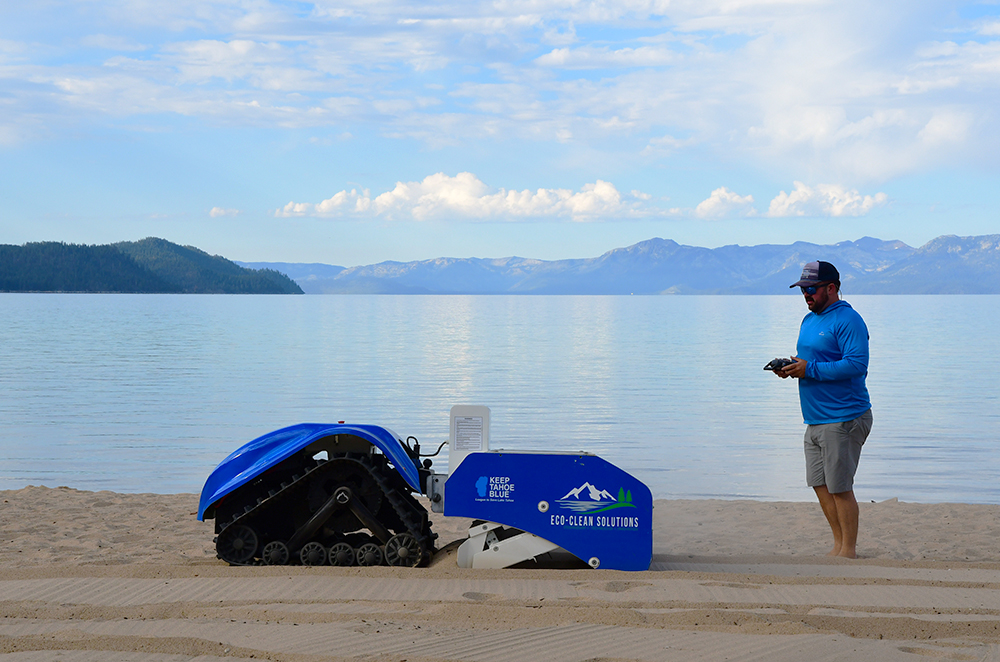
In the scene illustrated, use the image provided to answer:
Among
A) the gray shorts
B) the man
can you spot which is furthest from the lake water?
the gray shorts

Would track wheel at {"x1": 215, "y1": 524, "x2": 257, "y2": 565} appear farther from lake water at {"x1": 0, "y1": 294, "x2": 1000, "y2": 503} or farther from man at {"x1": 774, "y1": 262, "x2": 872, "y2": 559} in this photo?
lake water at {"x1": 0, "y1": 294, "x2": 1000, "y2": 503}

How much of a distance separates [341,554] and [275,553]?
428 mm

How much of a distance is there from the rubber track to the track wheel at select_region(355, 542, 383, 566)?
101mm

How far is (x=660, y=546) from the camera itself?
7.58m

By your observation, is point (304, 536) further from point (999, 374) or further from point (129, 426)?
point (999, 374)

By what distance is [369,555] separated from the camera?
580 centimetres

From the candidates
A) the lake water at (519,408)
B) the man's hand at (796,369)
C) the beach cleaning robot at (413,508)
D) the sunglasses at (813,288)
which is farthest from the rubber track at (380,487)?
the lake water at (519,408)

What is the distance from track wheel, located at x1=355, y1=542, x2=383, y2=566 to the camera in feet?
19.0

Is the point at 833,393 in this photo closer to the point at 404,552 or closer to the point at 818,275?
the point at 818,275

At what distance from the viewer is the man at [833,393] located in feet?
20.6

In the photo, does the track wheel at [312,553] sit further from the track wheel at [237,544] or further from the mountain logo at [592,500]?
the mountain logo at [592,500]

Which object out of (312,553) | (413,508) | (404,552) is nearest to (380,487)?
(413,508)

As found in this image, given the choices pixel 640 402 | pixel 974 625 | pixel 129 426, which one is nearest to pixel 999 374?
pixel 640 402

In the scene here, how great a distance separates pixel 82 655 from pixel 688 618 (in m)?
2.92
